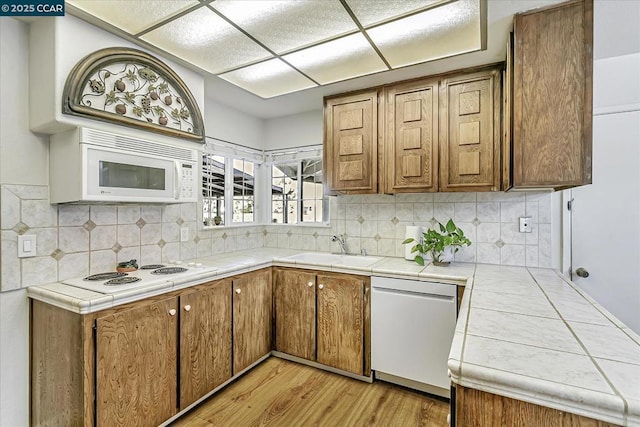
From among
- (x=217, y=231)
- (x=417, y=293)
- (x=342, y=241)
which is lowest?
(x=417, y=293)

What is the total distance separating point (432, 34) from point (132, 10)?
172cm

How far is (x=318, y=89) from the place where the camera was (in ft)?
8.82

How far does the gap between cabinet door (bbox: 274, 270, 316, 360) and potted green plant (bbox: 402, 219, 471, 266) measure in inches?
35.2

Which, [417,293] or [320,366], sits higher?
[417,293]

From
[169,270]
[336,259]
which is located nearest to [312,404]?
[336,259]

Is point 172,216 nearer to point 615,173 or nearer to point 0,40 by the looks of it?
point 0,40

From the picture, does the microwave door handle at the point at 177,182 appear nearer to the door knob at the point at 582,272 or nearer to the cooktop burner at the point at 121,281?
the cooktop burner at the point at 121,281

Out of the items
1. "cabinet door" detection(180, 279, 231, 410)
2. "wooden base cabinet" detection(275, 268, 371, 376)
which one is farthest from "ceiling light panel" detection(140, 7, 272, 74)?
"wooden base cabinet" detection(275, 268, 371, 376)

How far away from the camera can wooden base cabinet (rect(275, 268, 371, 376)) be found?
236 centimetres

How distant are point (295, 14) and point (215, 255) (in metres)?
2.13

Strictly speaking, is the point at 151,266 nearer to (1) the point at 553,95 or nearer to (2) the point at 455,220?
(2) the point at 455,220

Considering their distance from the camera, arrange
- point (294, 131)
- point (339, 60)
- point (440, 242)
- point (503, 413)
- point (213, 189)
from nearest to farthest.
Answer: point (503, 413) → point (339, 60) → point (440, 242) → point (213, 189) → point (294, 131)

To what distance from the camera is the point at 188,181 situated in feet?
7.29

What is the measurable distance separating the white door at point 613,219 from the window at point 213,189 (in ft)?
9.84
